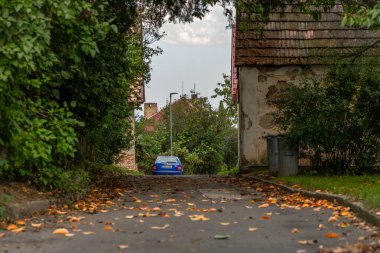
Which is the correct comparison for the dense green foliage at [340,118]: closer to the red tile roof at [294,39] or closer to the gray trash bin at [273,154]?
the gray trash bin at [273,154]

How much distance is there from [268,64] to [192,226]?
11.0m

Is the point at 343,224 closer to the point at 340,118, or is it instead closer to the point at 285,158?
the point at 340,118

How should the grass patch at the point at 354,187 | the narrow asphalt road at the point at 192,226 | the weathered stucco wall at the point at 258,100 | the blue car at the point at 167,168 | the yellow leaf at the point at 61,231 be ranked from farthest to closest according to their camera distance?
the blue car at the point at 167,168
the weathered stucco wall at the point at 258,100
the grass patch at the point at 354,187
the yellow leaf at the point at 61,231
the narrow asphalt road at the point at 192,226

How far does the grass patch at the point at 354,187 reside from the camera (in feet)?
27.4

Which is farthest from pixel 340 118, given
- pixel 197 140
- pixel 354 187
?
pixel 197 140

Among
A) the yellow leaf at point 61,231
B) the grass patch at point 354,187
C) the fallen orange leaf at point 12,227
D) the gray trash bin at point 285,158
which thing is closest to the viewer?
the yellow leaf at point 61,231

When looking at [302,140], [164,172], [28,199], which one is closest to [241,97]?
[302,140]

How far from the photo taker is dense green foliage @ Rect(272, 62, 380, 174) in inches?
561

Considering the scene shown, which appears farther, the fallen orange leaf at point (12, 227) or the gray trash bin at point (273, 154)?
the gray trash bin at point (273, 154)

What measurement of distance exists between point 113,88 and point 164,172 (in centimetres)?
1946

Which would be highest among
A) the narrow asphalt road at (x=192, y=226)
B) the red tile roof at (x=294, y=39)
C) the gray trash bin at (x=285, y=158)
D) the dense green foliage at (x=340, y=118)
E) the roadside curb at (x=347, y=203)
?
the red tile roof at (x=294, y=39)

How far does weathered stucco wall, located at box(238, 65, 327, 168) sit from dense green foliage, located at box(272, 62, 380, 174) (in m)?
2.81

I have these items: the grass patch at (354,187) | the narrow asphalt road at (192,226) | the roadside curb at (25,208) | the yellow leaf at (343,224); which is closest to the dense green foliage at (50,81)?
the roadside curb at (25,208)

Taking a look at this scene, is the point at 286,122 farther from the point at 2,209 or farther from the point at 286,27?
the point at 2,209
